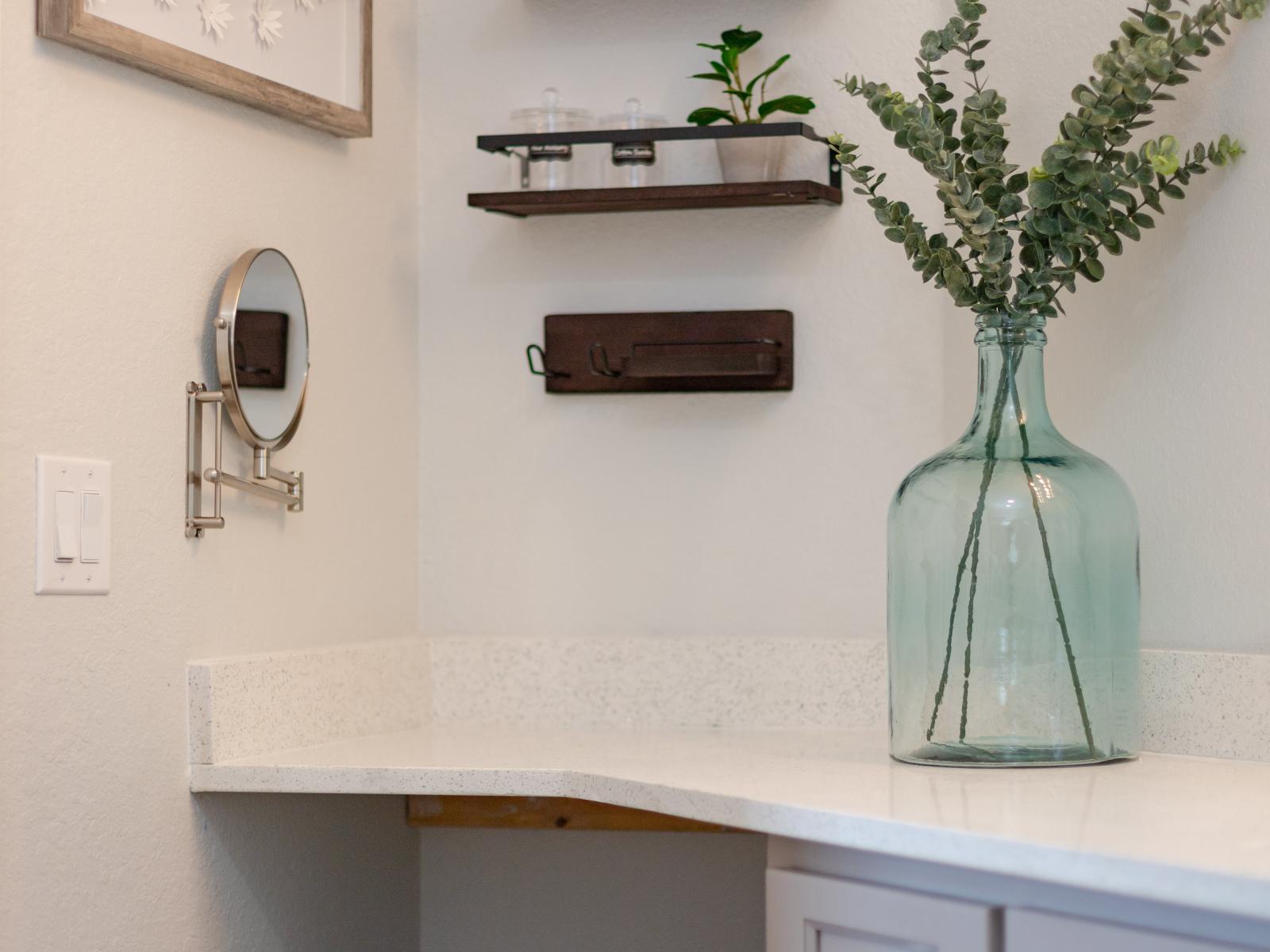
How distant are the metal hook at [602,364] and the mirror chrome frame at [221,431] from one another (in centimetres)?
46

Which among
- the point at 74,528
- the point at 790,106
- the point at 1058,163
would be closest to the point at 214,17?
the point at 74,528

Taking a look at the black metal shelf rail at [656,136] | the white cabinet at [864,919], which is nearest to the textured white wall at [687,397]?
the black metal shelf rail at [656,136]

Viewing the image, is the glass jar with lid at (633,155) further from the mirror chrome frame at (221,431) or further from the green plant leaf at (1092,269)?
the green plant leaf at (1092,269)

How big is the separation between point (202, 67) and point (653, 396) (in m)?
0.71

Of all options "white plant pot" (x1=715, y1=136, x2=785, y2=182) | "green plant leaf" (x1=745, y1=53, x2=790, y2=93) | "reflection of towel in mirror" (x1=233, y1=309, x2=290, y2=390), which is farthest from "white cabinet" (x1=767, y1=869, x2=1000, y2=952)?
"green plant leaf" (x1=745, y1=53, x2=790, y2=93)

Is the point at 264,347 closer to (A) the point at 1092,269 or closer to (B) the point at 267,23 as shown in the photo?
(B) the point at 267,23

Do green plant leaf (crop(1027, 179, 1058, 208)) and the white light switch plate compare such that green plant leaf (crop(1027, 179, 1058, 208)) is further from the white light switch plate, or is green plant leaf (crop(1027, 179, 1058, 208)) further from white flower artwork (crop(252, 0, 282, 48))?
the white light switch plate

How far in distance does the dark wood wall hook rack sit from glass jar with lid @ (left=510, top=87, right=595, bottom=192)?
0.60ft

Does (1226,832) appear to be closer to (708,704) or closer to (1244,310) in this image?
(1244,310)

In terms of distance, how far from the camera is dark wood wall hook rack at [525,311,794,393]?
1.84 meters

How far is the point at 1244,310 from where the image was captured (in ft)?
4.90

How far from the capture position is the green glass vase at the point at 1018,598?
1482 millimetres

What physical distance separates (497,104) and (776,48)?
397 mm

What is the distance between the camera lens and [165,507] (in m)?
1.47
